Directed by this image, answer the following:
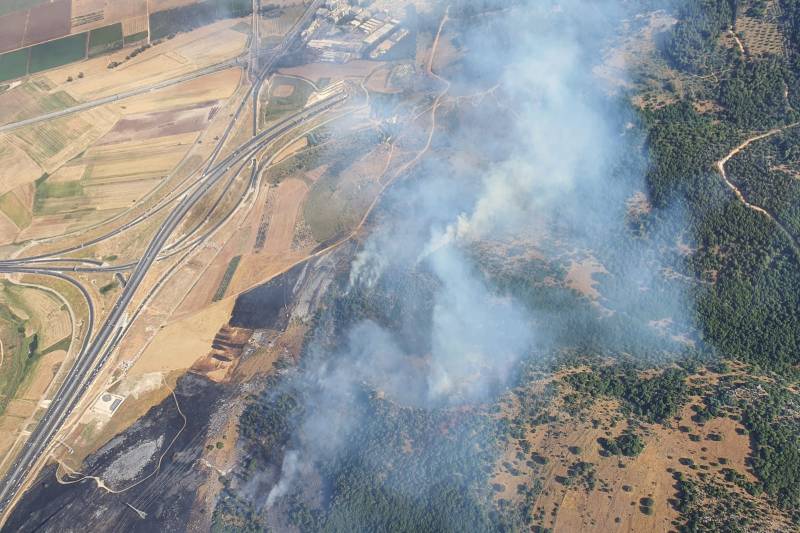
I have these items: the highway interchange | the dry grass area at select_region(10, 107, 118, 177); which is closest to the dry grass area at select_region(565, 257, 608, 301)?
the highway interchange

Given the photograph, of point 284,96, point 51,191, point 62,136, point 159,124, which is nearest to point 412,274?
point 284,96

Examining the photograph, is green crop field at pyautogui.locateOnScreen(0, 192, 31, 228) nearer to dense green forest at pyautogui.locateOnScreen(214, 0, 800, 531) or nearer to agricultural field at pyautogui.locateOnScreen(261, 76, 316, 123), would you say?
agricultural field at pyautogui.locateOnScreen(261, 76, 316, 123)

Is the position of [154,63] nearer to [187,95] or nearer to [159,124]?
[187,95]

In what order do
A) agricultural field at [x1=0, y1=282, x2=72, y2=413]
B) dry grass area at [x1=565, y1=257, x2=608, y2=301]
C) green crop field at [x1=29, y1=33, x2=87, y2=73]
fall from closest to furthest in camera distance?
dry grass area at [x1=565, y1=257, x2=608, y2=301], agricultural field at [x1=0, y1=282, x2=72, y2=413], green crop field at [x1=29, y1=33, x2=87, y2=73]

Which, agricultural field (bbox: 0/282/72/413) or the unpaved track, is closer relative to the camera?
the unpaved track

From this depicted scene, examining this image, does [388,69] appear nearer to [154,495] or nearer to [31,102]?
[31,102]

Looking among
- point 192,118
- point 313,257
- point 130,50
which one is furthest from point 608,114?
point 130,50
